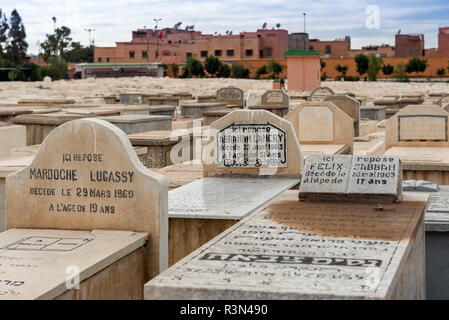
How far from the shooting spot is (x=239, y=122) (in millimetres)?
6707

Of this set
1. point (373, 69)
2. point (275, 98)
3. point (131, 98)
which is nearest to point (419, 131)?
point (275, 98)

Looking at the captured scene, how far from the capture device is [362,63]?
65.2 m

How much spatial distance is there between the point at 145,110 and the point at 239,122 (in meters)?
8.98

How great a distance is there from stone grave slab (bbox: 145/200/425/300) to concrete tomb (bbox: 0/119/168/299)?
533mm

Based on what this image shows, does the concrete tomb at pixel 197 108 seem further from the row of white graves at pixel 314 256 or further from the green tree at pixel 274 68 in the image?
the green tree at pixel 274 68

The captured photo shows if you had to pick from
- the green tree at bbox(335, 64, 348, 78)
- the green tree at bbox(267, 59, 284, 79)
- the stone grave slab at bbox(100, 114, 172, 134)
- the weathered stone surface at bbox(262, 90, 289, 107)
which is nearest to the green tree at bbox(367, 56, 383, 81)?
the green tree at bbox(335, 64, 348, 78)

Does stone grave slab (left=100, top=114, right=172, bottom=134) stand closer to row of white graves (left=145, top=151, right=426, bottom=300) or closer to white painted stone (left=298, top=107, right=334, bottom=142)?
white painted stone (left=298, top=107, right=334, bottom=142)

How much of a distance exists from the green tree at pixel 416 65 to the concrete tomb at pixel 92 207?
63.5 meters

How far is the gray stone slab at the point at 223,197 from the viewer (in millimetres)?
5031

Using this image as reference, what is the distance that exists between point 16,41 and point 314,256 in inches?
3403

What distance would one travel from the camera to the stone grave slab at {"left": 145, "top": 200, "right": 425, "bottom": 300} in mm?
2916
